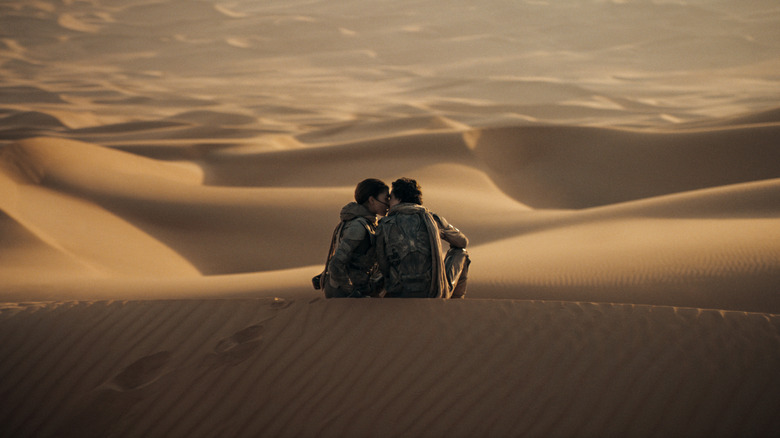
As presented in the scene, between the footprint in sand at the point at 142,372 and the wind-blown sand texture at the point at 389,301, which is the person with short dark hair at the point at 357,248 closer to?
the wind-blown sand texture at the point at 389,301

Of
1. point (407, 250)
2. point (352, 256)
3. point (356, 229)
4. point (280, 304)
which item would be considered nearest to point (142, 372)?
point (280, 304)

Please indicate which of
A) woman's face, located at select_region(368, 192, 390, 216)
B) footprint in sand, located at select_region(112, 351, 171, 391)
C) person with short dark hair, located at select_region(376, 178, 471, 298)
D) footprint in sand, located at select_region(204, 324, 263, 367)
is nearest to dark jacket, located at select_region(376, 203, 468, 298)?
person with short dark hair, located at select_region(376, 178, 471, 298)

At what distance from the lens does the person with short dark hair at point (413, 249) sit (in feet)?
15.3

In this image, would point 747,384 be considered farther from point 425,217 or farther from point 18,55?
point 18,55

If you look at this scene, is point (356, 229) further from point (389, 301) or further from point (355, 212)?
point (389, 301)

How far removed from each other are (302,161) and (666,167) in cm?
930

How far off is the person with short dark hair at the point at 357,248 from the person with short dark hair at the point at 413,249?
0.10 metres

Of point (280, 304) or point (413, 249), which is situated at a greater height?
point (413, 249)

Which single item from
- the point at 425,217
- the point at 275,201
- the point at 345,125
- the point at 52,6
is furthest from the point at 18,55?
the point at 425,217

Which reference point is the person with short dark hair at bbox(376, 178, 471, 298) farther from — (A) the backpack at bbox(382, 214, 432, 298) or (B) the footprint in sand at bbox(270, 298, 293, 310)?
(B) the footprint in sand at bbox(270, 298, 293, 310)

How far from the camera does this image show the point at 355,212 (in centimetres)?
482

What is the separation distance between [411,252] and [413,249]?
3 centimetres

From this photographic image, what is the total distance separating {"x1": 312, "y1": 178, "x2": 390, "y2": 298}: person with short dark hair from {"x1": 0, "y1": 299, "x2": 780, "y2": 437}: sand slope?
14 cm

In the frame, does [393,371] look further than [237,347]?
No
